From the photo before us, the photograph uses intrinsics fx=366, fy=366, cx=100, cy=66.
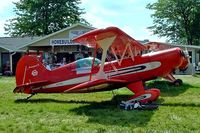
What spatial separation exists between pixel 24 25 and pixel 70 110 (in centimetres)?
5107

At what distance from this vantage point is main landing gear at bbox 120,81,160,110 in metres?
Result: 11.0

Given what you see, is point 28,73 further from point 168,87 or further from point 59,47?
point 59,47

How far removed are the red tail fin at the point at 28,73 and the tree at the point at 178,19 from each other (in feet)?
143

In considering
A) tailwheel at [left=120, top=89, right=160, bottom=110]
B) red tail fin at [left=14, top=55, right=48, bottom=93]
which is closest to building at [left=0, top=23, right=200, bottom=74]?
red tail fin at [left=14, top=55, right=48, bottom=93]

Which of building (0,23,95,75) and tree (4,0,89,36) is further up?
tree (4,0,89,36)

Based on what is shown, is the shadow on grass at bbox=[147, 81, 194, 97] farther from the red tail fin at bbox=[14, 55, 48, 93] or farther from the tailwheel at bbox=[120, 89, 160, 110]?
the red tail fin at bbox=[14, 55, 48, 93]

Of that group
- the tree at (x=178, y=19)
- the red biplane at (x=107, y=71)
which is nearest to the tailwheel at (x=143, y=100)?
the red biplane at (x=107, y=71)

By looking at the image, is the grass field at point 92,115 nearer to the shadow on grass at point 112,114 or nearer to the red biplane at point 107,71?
the shadow on grass at point 112,114

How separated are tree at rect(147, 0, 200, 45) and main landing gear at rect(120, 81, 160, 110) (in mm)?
44088

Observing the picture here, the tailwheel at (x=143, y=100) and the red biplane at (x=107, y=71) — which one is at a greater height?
the red biplane at (x=107, y=71)

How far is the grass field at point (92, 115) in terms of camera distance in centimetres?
833

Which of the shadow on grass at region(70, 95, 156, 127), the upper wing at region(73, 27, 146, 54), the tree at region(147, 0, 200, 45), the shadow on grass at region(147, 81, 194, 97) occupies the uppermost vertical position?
the tree at region(147, 0, 200, 45)

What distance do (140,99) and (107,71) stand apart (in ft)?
5.67

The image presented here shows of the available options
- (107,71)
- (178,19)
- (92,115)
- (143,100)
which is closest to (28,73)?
(107,71)
